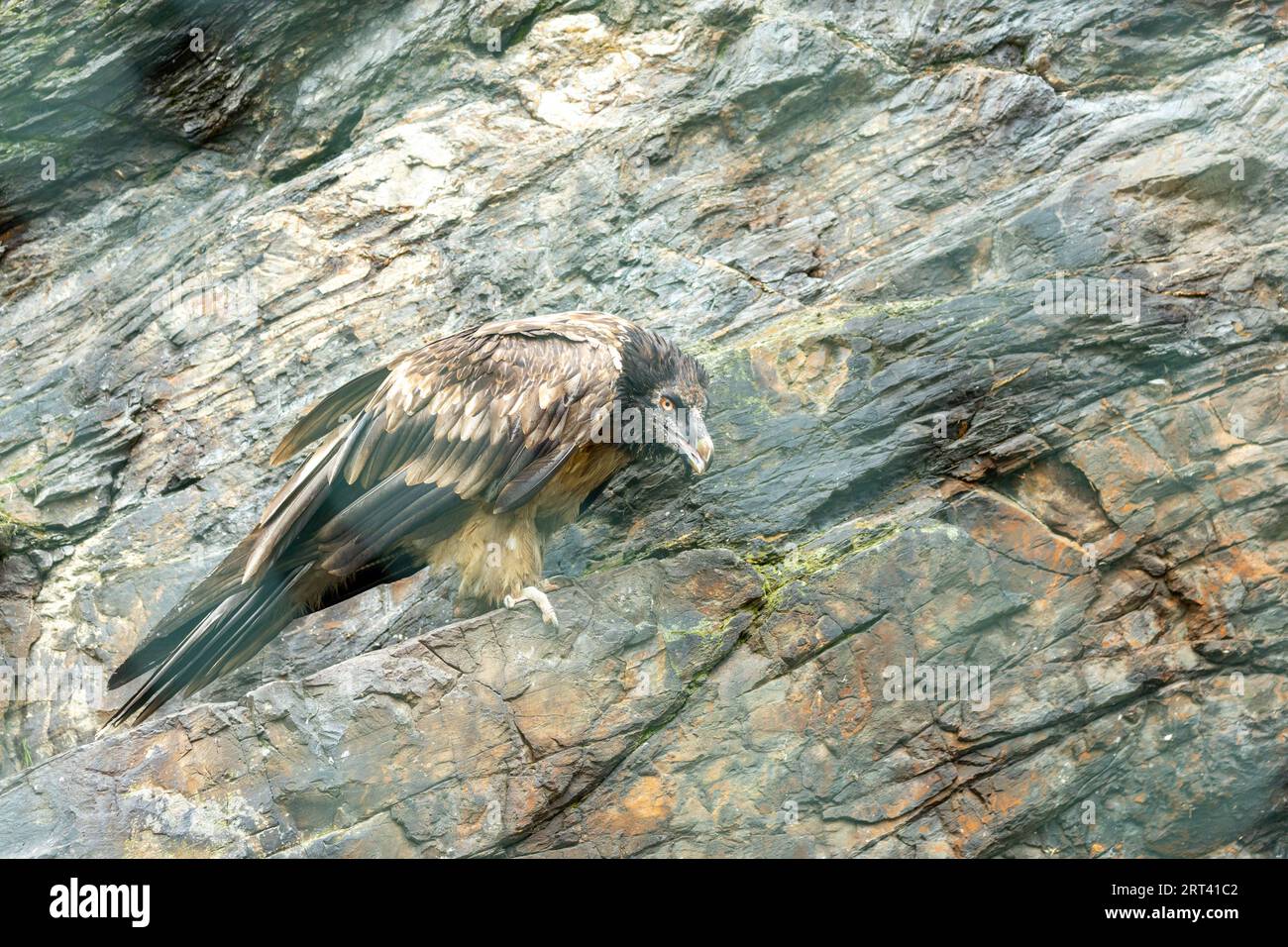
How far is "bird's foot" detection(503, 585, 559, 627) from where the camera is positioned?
596 centimetres

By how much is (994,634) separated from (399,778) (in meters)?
2.85

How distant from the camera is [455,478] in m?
6.04

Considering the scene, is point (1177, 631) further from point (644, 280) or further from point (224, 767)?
point (224, 767)

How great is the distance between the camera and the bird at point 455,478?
5.95 meters

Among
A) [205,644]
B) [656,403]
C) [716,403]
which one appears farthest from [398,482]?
[716,403]

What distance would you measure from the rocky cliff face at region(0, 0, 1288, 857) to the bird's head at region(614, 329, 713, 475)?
0.54 meters

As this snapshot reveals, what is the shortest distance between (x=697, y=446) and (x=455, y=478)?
1194 mm

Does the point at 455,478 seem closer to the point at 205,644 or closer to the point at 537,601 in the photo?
the point at 537,601

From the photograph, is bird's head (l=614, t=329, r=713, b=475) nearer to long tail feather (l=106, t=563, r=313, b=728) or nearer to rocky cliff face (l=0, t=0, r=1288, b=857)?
rocky cliff face (l=0, t=0, r=1288, b=857)

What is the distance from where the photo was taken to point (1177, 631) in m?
5.83

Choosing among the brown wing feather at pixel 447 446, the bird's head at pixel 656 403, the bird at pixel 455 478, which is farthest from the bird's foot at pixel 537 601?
the bird's head at pixel 656 403

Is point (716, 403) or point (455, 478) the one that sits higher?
point (455, 478)

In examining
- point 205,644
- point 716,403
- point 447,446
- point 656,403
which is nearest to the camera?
point 205,644

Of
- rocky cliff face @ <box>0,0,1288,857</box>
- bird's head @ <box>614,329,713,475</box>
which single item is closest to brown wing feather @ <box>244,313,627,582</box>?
bird's head @ <box>614,329,713,475</box>
